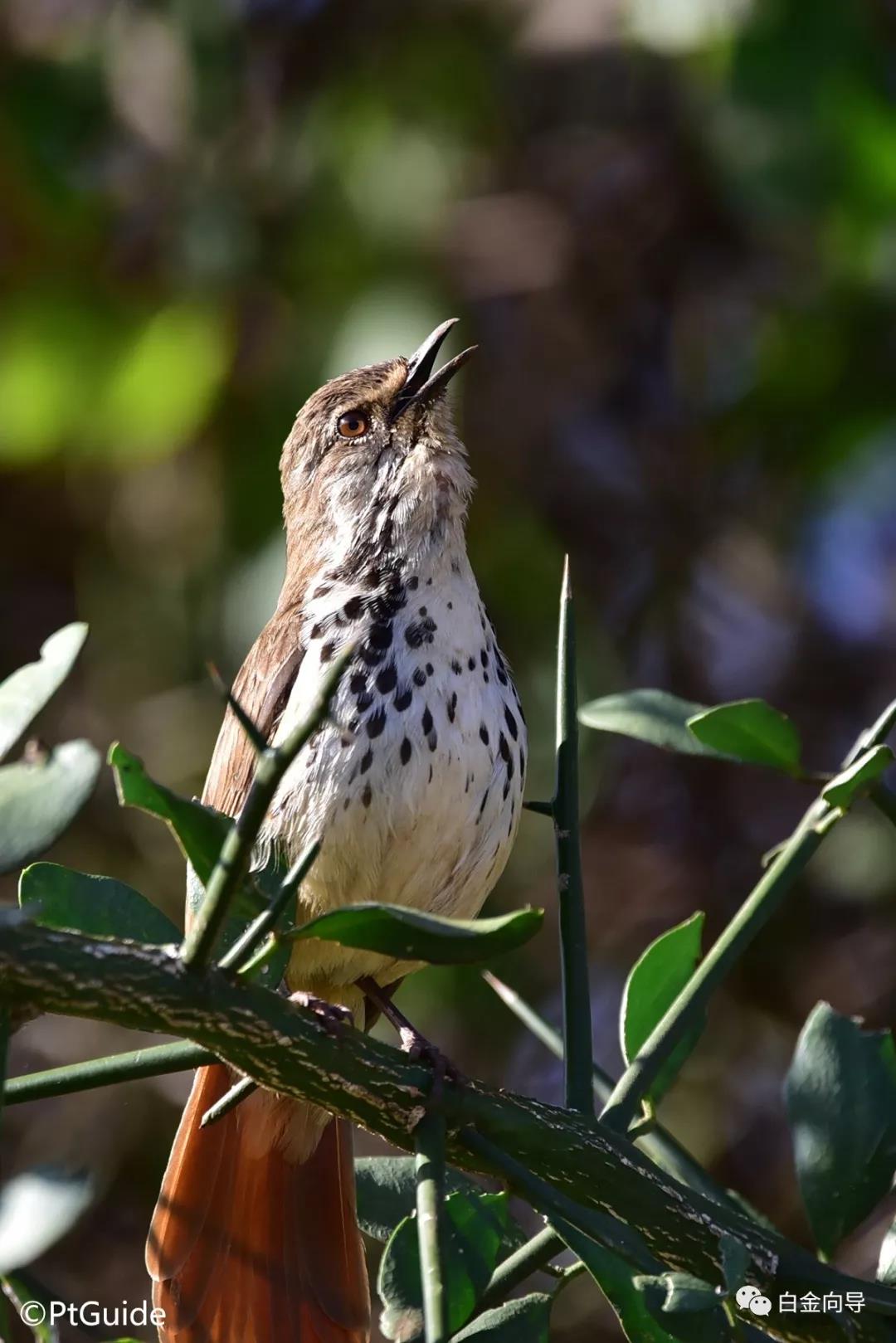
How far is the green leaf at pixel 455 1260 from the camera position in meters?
1.65

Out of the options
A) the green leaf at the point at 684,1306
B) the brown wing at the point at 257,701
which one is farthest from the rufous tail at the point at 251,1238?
the green leaf at the point at 684,1306

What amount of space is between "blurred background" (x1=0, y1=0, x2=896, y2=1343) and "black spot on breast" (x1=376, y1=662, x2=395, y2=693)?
1.40m

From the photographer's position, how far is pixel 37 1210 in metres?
1.83

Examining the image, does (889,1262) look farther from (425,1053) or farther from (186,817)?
(186,817)

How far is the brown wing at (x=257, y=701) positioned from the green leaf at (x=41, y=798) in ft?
5.02

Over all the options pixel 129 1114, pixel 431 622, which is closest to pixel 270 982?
pixel 431 622

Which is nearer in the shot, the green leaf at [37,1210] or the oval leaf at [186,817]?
the oval leaf at [186,817]

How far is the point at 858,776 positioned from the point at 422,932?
595mm

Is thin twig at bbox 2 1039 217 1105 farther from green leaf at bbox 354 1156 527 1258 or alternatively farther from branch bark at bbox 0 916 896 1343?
green leaf at bbox 354 1156 527 1258

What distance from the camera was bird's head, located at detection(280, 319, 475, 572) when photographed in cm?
325

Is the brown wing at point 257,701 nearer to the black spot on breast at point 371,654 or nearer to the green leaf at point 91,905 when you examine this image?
the black spot on breast at point 371,654

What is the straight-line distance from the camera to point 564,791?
171cm

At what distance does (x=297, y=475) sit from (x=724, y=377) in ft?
5.90

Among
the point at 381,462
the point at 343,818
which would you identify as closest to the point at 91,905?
the point at 343,818
